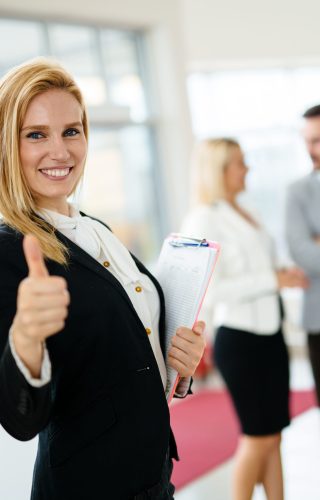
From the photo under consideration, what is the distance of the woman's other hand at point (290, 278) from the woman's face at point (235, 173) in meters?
0.42

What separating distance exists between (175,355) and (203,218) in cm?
138

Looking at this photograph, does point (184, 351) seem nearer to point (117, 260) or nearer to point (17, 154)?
point (117, 260)

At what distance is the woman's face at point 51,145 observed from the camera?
1316 millimetres

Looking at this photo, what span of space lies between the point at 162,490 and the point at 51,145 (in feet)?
2.51

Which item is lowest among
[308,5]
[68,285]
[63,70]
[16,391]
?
[16,391]

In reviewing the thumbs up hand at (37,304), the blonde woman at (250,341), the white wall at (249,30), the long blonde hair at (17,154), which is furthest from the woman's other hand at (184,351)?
the white wall at (249,30)

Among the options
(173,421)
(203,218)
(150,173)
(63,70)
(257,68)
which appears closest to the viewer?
(63,70)

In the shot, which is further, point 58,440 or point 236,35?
point 236,35

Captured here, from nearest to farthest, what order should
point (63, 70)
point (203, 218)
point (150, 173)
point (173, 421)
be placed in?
point (63, 70)
point (203, 218)
point (173, 421)
point (150, 173)

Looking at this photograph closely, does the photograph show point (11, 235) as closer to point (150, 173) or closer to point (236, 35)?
point (150, 173)

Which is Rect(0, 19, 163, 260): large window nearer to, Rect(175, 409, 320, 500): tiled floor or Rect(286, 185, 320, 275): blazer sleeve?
Rect(175, 409, 320, 500): tiled floor

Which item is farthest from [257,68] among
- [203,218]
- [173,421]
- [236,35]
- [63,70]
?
[63,70]

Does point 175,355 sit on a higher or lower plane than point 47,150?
lower

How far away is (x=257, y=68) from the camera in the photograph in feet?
23.1
